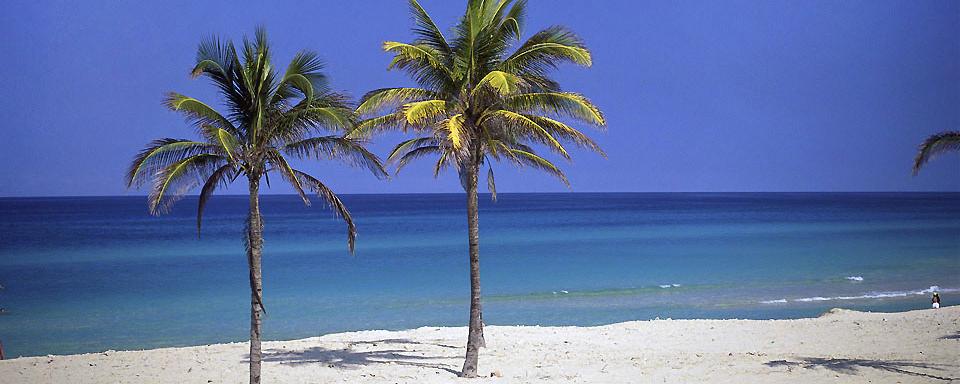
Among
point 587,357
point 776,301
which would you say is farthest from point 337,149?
point 776,301

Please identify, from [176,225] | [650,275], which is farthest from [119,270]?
[176,225]

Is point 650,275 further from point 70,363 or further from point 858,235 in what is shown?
point 858,235

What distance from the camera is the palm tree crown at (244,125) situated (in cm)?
1238

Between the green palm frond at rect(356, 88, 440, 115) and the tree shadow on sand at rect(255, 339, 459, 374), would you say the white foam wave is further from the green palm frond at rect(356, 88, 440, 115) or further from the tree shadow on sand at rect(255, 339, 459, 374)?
the green palm frond at rect(356, 88, 440, 115)

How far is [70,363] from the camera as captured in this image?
682 inches

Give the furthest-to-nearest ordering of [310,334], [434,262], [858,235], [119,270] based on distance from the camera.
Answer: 1. [858,235]
2. [434,262]
3. [119,270]
4. [310,334]

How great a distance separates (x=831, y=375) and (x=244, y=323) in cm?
1973

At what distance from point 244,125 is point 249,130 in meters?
0.18

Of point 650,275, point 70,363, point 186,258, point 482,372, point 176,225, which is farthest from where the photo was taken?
point 176,225

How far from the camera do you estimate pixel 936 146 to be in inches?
585

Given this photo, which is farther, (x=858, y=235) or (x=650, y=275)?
(x=858, y=235)

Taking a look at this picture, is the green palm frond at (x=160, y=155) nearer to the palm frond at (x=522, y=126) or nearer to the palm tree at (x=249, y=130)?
the palm tree at (x=249, y=130)

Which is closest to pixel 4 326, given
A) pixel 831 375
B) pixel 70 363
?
pixel 70 363

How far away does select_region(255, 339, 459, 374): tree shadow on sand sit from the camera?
17106 mm
